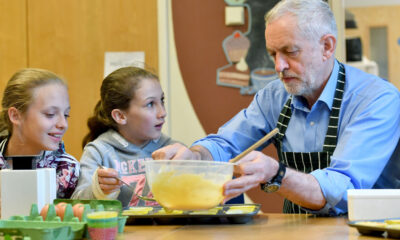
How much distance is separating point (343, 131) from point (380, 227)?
648 mm

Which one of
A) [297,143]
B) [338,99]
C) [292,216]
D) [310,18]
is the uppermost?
[310,18]

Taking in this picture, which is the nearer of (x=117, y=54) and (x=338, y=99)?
(x=338, y=99)

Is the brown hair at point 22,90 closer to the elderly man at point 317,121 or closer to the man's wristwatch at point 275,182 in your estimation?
the elderly man at point 317,121

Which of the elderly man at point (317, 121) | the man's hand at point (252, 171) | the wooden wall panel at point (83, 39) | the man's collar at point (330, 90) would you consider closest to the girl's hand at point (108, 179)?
the elderly man at point (317, 121)

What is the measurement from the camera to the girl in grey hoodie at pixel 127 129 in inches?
86.7

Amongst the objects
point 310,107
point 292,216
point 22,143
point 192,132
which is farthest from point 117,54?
point 292,216

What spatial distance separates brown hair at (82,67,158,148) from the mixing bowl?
113 centimetres

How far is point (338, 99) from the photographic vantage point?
1900 mm

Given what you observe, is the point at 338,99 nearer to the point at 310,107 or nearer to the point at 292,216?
the point at 310,107

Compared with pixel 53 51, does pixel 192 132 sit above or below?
below

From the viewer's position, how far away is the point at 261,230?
1.33 metres

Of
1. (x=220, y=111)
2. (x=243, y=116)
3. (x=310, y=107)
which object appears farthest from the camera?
(x=220, y=111)

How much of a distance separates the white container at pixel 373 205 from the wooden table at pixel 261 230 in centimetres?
5

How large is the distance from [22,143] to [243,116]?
796mm
